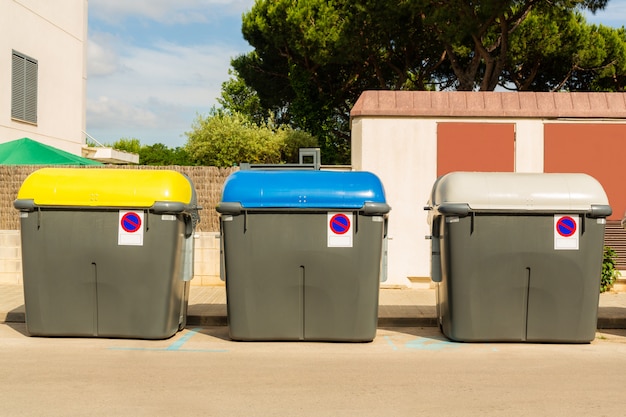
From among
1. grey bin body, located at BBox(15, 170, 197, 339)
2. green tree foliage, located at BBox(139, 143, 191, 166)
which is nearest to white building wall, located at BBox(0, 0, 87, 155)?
grey bin body, located at BBox(15, 170, 197, 339)

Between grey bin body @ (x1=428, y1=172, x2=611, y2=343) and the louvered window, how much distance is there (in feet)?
45.5

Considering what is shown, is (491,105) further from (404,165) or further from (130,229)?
(130,229)

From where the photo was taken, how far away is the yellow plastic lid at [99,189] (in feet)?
22.0

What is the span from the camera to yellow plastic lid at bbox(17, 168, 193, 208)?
669cm

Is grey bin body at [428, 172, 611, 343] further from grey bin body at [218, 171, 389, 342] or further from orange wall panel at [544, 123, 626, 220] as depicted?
orange wall panel at [544, 123, 626, 220]

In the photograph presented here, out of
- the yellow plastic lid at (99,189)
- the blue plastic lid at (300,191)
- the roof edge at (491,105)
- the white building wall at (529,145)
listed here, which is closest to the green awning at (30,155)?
the roof edge at (491,105)

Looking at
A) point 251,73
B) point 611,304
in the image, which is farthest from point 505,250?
point 251,73

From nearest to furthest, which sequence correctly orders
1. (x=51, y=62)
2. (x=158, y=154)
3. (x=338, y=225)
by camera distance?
(x=338, y=225) → (x=51, y=62) → (x=158, y=154)

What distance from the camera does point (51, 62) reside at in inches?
776

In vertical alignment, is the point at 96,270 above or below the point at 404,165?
below

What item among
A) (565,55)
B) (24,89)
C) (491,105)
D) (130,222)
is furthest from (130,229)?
(565,55)

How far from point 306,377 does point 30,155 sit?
429 inches

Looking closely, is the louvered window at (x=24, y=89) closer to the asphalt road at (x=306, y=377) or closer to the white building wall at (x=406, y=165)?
the white building wall at (x=406, y=165)

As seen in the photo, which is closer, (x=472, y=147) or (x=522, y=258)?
(x=522, y=258)
